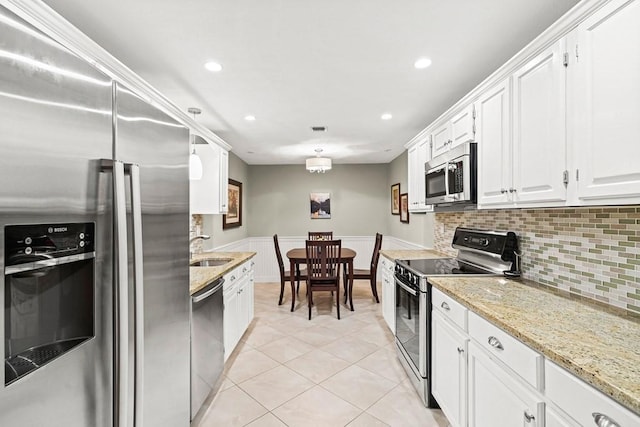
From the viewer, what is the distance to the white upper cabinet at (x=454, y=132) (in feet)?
7.39

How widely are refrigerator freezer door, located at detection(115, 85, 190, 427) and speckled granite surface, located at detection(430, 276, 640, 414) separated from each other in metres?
1.42

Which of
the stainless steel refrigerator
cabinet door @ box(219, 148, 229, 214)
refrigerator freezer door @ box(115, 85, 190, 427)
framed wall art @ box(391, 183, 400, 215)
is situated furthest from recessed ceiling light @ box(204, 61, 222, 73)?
framed wall art @ box(391, 183, 400, 215)

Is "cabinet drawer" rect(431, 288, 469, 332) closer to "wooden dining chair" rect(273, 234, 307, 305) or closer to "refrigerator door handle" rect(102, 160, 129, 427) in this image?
"refrigerator door handle" rect(102, 160, 129, 427)

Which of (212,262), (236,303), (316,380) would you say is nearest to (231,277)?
(236,303)

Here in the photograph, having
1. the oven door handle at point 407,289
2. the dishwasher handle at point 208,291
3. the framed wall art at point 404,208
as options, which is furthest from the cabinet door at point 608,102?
the framed wall art at point 404,208

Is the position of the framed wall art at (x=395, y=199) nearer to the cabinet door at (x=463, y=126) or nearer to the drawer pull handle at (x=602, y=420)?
the cabinet door at (x=463, y=126)

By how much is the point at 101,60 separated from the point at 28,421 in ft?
5.69

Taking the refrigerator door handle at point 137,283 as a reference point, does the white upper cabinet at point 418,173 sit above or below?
above

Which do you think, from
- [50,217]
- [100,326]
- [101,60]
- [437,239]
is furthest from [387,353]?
[101,60]

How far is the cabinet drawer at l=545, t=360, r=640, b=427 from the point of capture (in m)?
0.79

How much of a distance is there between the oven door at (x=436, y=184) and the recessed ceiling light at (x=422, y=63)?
2.59 feet

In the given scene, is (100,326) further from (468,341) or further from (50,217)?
(468,341)

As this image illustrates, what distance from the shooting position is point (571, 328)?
1183 mm

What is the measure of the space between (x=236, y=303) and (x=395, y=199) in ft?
12.4
